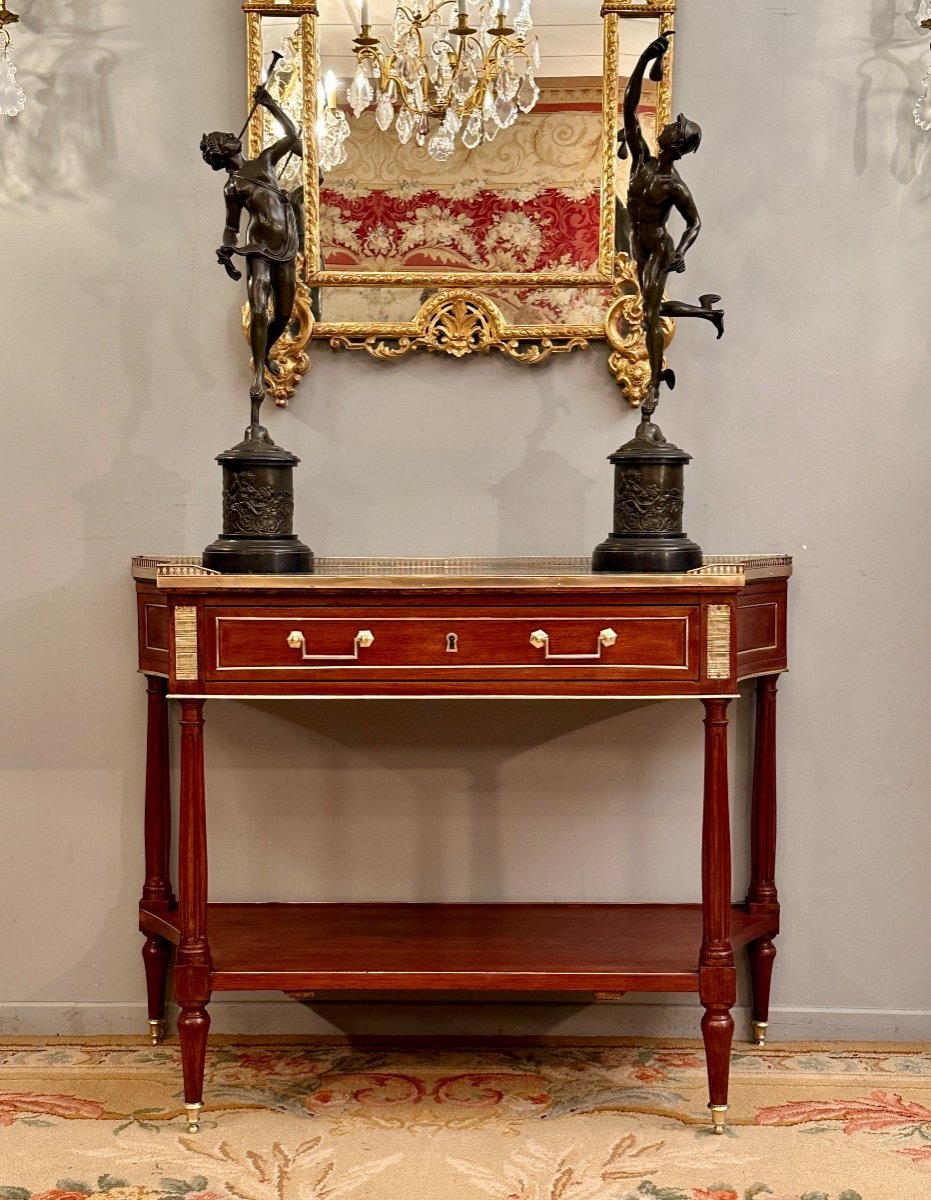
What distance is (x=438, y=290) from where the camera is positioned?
2.88m

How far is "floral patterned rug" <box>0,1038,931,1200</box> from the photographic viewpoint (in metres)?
2.23

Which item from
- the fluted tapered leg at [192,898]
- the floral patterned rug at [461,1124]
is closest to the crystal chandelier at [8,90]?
the fluted tapered leg at [192,898]

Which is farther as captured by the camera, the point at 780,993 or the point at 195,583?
the point at 780,993

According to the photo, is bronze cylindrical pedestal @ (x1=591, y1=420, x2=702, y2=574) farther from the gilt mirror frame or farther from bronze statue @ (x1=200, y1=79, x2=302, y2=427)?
bronze statue @ (x1=200, y1=79, x2=302, y2=427)

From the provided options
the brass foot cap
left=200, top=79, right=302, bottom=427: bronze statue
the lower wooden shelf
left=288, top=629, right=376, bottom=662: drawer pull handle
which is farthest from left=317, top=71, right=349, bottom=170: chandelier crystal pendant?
the brass foot cap

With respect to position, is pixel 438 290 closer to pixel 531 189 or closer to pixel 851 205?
pixel 531 189

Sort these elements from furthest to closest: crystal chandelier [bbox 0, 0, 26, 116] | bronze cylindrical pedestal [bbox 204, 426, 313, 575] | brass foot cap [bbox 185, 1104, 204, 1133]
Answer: crystal chandelier [bbox 0, 0, 26, 116] → bronze cylindrical pedestal [bbox 204, 426, 313, 575] → brass foot cap [bbox 185, 1104, 204, 1133]

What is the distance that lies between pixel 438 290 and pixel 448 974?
1480mm

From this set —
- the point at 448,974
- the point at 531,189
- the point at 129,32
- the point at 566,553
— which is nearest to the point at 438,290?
the point at 531,189

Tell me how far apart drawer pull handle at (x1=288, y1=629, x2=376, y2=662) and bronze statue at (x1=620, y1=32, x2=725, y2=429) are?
74 cm

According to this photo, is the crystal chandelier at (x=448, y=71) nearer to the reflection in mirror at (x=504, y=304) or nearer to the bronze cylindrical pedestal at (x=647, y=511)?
the reflection in mirror at (x=504, y=304)

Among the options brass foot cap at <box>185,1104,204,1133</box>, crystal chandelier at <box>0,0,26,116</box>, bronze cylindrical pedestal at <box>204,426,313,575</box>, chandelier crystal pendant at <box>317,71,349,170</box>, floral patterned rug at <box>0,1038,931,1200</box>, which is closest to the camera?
floral patterned rug at <box>0,1038,931,1200</box>

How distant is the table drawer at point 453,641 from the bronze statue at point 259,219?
1.68 ft

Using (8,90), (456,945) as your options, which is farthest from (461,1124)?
(8,90)
